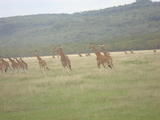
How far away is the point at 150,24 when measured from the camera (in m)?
120

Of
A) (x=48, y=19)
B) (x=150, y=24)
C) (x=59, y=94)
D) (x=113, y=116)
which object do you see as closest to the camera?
(x=113, y=116)

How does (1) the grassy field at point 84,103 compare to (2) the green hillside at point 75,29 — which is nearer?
(1) the grassy field at point 84,103

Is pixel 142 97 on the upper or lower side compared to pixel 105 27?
lower

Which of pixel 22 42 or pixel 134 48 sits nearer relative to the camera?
pixel 134 48

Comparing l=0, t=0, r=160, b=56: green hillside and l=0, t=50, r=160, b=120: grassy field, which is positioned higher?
l=0, t=0, r=160, b=56: green hillside

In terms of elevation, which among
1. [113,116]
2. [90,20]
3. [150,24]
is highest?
[90,20]

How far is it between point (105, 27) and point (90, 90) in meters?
134

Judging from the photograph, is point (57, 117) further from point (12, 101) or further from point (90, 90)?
point (90, 90)

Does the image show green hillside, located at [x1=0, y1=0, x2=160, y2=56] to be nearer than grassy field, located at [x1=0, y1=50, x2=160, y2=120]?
No

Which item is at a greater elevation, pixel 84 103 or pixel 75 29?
pixel 75 29

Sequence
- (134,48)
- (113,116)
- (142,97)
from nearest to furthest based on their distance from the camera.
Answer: (113,116), (142,97), (134,48)

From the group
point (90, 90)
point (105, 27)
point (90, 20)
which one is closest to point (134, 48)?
point (90, 90)

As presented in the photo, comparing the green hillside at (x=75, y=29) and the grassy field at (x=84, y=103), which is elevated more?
the green hillside at (x=75, y=29)

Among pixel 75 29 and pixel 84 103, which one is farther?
pixel 75 29
